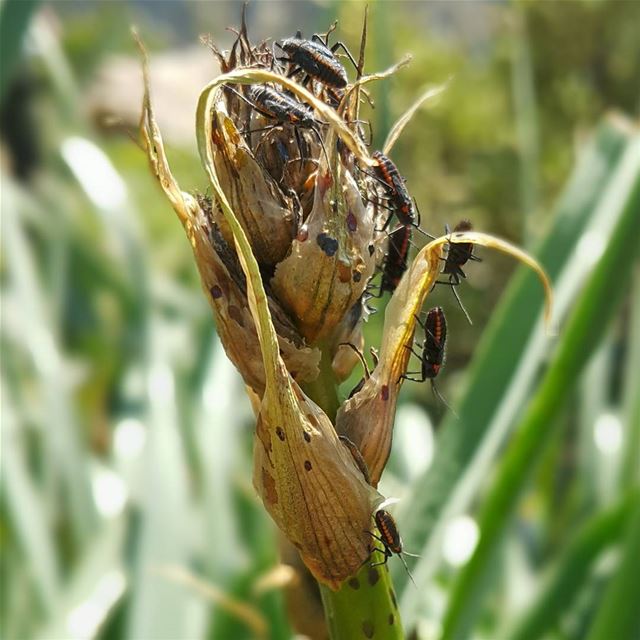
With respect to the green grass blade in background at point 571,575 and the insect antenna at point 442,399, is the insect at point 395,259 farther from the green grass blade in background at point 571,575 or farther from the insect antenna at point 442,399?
the green grass blade in background at point 571,575

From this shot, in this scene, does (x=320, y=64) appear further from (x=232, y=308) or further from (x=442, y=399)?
(x=442, y=399)

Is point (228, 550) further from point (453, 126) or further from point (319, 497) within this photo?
point (453, 126)

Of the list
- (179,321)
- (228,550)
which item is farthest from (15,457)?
(179,321)

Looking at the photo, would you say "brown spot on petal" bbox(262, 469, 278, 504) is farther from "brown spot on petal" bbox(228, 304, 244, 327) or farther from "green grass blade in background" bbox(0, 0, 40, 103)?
"green grass blade in background" bbox(0, 0, 40, 103)

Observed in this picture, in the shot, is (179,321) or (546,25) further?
(546,25)

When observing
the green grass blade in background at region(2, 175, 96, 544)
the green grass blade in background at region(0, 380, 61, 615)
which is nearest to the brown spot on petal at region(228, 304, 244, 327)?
the green grass blade in background at region(0, 380, 61, 615)

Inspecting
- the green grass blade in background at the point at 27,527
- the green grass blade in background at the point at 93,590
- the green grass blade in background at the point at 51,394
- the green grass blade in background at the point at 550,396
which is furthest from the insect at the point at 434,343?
the green grass blade in background at the point at 51,394
